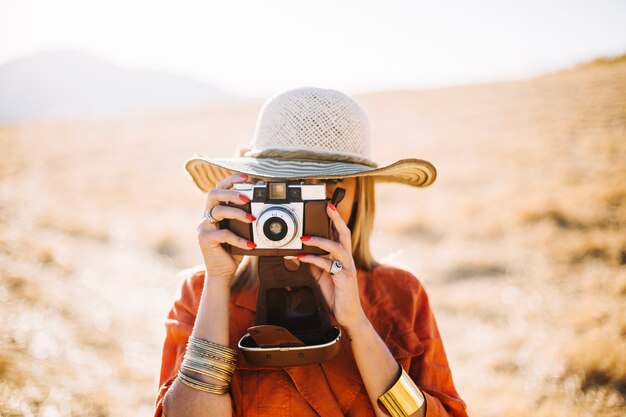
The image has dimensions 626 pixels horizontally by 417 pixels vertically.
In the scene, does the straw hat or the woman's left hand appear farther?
the straw hat

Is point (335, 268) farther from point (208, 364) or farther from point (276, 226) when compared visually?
point (208, 364)

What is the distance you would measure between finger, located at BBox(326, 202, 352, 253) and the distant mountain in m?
33.9

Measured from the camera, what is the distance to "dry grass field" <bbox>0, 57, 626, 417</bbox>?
121 inches

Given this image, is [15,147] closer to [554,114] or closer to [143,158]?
[143,158]

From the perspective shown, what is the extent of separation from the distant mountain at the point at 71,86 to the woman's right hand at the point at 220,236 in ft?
111

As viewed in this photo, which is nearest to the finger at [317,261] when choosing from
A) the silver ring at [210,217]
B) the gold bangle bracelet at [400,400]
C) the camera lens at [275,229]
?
the camera lens at [275,229]

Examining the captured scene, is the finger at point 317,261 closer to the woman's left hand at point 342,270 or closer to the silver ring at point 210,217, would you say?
the woman's left hand at point 342,270

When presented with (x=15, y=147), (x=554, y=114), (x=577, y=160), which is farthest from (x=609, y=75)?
(x=15, y=147)

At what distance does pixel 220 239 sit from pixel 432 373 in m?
0.91

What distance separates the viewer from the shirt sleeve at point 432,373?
150 centimetres

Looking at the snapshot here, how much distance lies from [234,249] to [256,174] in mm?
272

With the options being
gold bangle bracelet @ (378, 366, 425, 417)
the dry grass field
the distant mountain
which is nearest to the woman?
gold bangle bracelet @ (378, 366, 425, 417)

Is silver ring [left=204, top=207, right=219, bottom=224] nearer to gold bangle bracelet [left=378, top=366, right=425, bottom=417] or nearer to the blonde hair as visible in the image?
the blonde hair

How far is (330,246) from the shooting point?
4.70 ft
